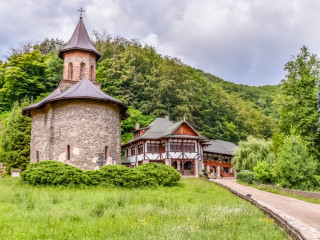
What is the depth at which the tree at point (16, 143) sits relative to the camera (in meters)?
32.6

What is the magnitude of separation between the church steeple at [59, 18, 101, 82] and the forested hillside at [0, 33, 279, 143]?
14276 mm

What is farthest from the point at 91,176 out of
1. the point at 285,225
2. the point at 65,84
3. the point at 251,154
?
the point at 251,154

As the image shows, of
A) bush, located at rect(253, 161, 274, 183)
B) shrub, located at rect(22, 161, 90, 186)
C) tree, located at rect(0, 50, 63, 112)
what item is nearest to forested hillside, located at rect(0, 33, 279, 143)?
tree, located at rect(0, 50, 63, 112)

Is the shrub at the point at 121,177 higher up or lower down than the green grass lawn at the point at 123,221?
higher up

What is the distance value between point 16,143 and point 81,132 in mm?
13864

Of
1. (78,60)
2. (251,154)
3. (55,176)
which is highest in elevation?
(78,60)

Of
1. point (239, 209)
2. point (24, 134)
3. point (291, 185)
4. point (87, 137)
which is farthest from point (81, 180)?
point (24, 134)

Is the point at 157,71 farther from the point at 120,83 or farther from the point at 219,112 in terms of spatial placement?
the point at 219,112

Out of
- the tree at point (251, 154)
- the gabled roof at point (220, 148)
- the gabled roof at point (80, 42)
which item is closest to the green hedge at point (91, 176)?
the gabled roof at point (80, 42)

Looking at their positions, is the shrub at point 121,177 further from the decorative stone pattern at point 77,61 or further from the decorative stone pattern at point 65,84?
the decorative stone pattern at point 77,61

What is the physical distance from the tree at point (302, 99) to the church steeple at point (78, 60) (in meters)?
17.4

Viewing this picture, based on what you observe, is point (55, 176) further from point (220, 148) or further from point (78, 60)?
point (220, 148)

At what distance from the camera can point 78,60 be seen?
29.9 m

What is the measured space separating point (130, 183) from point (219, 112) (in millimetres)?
41239
